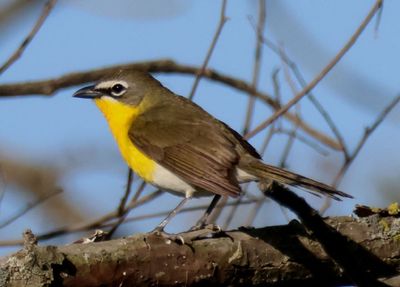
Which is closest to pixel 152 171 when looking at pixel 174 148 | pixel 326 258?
pixel 174 148

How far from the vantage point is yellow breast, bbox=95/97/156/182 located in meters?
5.84

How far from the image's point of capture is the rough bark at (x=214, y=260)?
146 inches

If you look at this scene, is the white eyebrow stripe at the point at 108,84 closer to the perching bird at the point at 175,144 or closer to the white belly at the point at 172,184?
the perching bird at the point at 175,144

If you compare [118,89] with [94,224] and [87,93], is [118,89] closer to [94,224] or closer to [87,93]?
[87,93]

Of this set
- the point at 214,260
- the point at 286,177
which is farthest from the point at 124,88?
the point at 214,260

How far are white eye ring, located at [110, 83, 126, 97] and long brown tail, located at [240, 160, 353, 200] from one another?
1604mm

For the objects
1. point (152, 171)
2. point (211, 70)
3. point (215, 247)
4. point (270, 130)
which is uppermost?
point (211, 70)

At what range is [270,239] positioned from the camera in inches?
171

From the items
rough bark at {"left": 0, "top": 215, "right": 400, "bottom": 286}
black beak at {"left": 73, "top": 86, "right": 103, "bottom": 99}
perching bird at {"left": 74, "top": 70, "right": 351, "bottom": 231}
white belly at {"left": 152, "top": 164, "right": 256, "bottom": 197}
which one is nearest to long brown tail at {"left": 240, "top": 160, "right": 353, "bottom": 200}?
perching bird at {"left": 74, "top": 70, "right": 351, "bottom": 231}

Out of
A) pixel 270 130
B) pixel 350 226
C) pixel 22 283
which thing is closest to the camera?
pixel 22 283

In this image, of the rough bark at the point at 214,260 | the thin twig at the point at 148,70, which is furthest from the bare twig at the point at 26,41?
the rough bark at the point at 214,260

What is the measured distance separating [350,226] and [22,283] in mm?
1731

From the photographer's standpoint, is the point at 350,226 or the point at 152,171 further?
the point at 152,171

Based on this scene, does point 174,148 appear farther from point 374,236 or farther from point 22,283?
point 22,283
